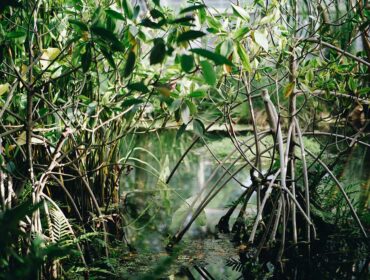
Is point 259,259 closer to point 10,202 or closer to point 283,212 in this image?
point 283,212

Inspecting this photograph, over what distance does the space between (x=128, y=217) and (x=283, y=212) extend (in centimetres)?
107

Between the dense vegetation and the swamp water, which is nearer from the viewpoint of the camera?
the dense vegetation

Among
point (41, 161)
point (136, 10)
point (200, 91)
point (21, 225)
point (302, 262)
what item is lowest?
point (302, 262)

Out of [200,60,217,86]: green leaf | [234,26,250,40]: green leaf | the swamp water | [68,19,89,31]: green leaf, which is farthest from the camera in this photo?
the swamp water

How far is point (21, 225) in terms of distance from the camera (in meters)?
1.61

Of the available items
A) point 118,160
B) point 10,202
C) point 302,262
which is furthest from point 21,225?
point 302,262

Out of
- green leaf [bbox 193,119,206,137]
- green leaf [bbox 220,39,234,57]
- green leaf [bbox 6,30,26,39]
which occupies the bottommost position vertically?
green leaf [bbox 193,119,206,137]

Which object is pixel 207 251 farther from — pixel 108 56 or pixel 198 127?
pixel 108 56

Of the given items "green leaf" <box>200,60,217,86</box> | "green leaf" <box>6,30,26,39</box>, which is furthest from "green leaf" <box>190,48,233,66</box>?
"green leaf" <box>6,30,26,39</box>

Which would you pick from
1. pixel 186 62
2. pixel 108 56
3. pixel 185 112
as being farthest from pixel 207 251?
pixel 186 62

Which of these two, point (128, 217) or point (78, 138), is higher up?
point (78, 138)

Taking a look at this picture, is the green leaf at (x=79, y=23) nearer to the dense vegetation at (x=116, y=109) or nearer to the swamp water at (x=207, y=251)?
the dense vegetation at (x=116, y=109)

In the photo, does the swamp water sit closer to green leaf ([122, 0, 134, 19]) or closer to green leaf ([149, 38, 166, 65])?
green leaf ([122, 0, 134, 19])

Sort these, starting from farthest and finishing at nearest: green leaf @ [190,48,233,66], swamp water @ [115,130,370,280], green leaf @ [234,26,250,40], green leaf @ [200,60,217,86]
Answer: swamp water @ [115,130,370,280] → green leaf @ [234,26,250,40] → green leaf @ [200,60,217,86] → green leaf @ [190,48,233,66]
